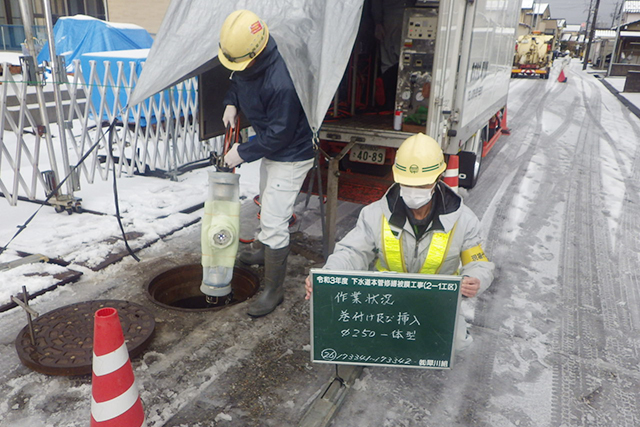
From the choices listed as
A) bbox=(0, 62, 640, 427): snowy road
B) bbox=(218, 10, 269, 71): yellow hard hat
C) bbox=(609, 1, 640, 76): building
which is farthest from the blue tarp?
bbox=(609, 1, 640, 76): building

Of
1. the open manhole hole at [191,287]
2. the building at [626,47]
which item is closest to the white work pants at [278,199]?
the open manhole hole at [191,287]

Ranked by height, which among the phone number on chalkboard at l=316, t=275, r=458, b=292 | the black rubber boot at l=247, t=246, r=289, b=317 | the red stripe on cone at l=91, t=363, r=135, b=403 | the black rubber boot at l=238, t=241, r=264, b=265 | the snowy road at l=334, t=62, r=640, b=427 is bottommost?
the snowy road at l=334, t=62, r=640, b=427

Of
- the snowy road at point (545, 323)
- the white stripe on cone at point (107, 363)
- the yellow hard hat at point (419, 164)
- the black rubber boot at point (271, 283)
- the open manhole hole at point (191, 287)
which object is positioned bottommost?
the open manhole hole at point (191, 287)

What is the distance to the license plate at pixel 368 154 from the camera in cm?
530

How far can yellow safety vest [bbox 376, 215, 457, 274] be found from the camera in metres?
2.81

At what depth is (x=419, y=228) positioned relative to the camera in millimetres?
2875

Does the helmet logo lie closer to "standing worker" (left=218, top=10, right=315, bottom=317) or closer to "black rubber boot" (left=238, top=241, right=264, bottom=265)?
"standing worker" (left=218, top=10, right=315, bottom=317)

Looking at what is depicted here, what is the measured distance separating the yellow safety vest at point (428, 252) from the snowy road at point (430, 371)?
2.53 ft

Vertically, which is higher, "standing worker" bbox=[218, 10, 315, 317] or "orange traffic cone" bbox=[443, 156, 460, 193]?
"standing worker" bbox=[218, 10, 315, 317]

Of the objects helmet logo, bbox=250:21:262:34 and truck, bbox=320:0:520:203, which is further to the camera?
truck, bbox=320:0:520:203

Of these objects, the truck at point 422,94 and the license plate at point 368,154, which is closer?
the truck at point 422,94

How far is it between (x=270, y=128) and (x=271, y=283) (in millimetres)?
1233

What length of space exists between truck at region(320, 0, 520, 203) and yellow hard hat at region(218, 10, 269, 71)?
4.86 ft

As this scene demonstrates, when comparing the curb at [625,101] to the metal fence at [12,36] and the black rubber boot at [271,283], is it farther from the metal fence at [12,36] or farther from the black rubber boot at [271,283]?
the metal fence at [12,36]
